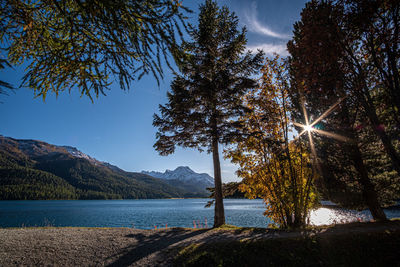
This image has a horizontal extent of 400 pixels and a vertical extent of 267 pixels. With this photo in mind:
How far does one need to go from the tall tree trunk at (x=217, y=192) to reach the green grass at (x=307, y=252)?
425 cm

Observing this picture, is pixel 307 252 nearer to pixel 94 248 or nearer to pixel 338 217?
pixel 94 248

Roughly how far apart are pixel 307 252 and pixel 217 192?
5.73 meters

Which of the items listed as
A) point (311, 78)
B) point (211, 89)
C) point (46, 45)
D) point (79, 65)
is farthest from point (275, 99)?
point (46, 45)

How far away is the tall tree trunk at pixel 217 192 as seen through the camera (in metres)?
10.4

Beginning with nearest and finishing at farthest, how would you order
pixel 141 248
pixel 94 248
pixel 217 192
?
1. pixel 94 248
2. pixel 141 248
3. pixel 217 192

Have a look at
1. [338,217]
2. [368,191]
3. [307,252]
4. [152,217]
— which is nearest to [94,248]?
[307,252]

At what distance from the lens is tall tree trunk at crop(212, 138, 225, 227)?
1041 cm

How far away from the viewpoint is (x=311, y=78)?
5.80 meters

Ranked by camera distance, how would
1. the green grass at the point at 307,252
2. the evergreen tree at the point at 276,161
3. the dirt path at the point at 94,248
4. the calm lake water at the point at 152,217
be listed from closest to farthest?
the green grass at the point at 307,252
the dirt path at the point at 94,248
the evergreen tree at the point at 276,161
the calm lake water at the point at 152,217

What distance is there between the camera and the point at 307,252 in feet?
17.3

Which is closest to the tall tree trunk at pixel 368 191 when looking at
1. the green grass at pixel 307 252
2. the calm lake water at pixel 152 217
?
the calm lake water at pixel 152 217

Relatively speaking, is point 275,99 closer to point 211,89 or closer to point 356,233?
point 211,89

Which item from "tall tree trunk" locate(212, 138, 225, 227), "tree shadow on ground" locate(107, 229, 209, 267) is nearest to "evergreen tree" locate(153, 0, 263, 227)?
"tall tree trunk" locate(212, 138, 225, 227)

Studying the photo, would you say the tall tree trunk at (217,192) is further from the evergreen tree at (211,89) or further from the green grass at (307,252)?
the green grass at (307,252)
